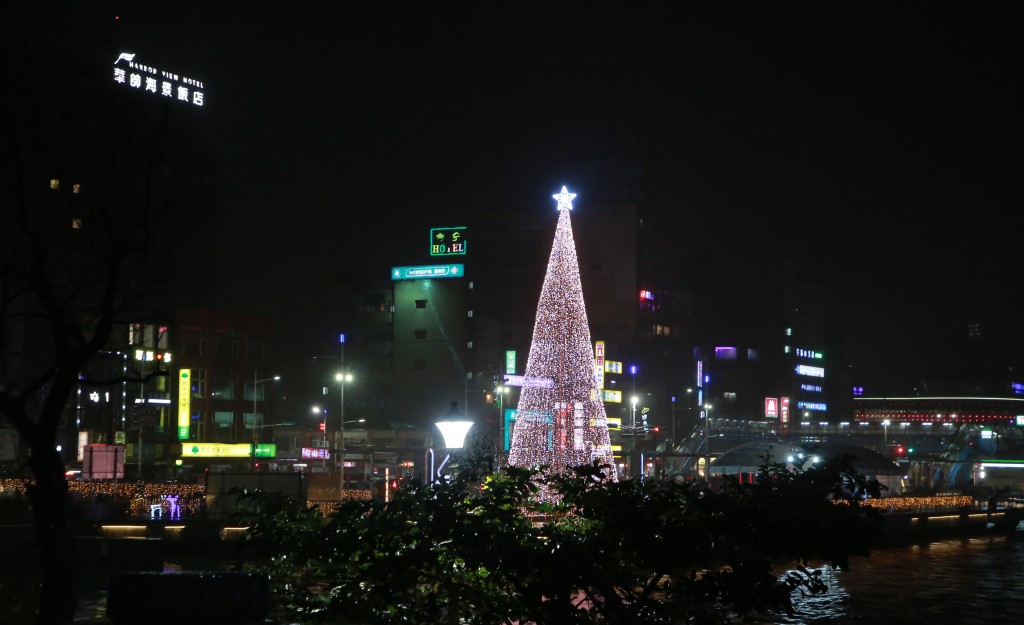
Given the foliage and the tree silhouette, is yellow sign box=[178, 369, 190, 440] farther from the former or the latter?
the foliage

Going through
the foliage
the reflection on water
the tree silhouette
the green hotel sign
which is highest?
the green hotel sign

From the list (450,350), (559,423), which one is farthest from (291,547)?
(450,350)

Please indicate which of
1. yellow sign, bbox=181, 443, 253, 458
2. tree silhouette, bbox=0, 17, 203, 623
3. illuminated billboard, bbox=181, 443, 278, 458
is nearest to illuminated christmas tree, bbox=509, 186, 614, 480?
illuminated billboard, bbox=181, 443, 278, 458

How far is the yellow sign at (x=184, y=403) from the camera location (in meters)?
89.5

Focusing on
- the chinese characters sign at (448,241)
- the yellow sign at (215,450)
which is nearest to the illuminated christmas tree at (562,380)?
the yellow sign at (215,450)

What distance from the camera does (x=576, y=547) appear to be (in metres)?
9.47

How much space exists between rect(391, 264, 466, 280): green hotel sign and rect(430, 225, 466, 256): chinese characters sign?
5671 millimetres

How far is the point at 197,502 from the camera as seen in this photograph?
56281 mm

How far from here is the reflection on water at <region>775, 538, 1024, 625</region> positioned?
112 feet

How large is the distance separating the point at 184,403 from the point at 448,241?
46353 millimetres

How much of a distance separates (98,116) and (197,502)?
141ft

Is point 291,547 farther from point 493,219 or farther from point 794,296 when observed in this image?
point 794,296

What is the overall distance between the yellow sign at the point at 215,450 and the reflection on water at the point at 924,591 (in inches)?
2097

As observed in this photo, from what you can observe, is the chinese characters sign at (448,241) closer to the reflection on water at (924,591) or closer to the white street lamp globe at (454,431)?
the reflection on water at (924,591)
